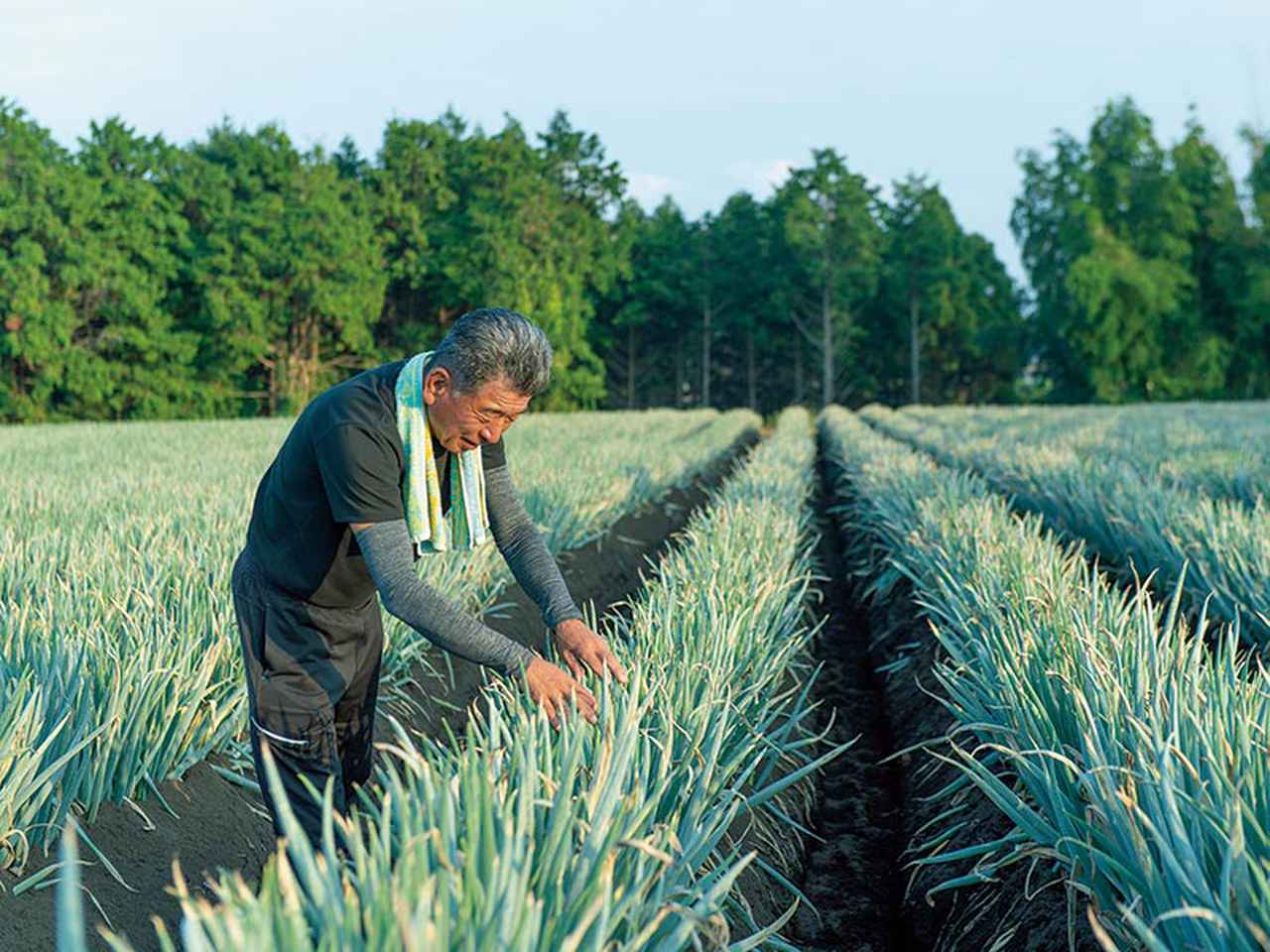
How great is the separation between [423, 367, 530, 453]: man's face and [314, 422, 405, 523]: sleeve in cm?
14

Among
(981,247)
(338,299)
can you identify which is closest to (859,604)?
(338,299)

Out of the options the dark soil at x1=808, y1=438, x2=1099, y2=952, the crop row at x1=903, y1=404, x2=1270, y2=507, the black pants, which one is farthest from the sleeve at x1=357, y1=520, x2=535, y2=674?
the crop row at x1=903, y1=404, x2=1270, y2=507

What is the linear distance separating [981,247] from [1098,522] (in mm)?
48766

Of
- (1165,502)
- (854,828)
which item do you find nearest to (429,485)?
(854,828)

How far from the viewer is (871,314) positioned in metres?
48.5

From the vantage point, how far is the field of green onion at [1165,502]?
4.35m

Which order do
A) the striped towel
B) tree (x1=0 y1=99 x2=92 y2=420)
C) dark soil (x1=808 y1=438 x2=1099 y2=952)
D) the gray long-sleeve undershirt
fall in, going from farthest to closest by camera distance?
1. tree (x1=0 y1=99 x2=92 y2=420)
2. dark soil (x1=808 y1=438 x2=1099 y2=952)
3. the striped towel
4. the gray long-sleeve undershirt

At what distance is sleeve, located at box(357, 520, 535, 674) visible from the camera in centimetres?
201

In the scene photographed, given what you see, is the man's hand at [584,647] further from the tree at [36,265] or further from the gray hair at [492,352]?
the tree at [36,265]

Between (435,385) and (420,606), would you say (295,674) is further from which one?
(435,385)

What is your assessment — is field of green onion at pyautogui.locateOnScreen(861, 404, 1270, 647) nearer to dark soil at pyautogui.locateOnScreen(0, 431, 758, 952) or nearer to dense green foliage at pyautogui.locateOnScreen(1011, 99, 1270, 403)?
dark soil at pyautogui.locateOnScreen(0, 431, 758, 952)

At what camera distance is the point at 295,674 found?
7.68 feet

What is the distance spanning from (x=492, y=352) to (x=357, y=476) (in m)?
0.35

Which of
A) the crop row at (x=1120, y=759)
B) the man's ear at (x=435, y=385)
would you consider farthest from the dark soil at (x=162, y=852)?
the crop row at (x=1120, y=759)
